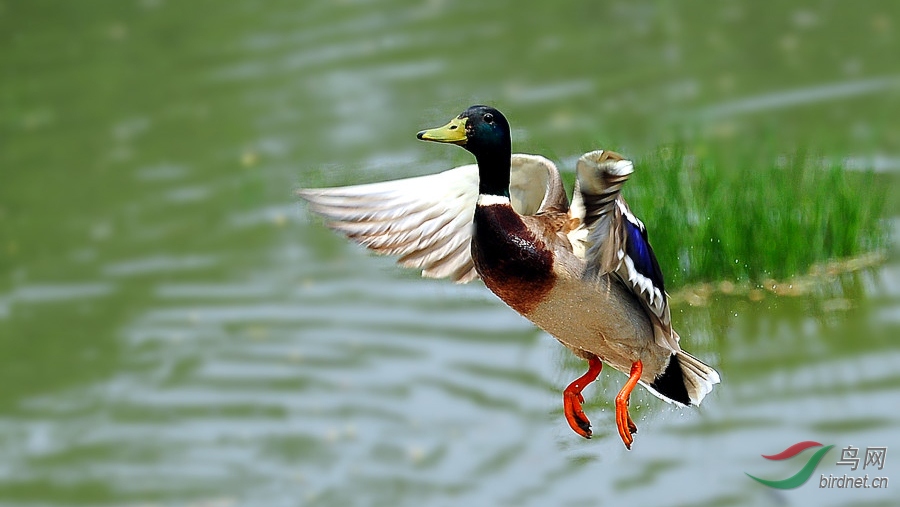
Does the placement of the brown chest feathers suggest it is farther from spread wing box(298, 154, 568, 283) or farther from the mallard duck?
spread wing box(298, 154, 568, 283)

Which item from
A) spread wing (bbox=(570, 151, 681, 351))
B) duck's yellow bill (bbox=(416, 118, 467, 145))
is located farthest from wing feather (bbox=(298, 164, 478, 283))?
spread wing (bbox=(570, 151, 681, 351))

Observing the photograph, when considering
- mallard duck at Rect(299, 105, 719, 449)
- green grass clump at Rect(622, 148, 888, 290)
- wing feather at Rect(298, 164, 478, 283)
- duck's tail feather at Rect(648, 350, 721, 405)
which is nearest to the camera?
mallard duck at Rect(299, 105, 719, 449)

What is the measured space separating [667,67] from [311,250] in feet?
8.77

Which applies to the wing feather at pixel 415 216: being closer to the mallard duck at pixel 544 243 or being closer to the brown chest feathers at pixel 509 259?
the mallard duck at pixel 544 243

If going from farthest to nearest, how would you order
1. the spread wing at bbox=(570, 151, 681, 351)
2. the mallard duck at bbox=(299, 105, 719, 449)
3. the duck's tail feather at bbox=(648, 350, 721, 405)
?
the duck's tail feather at bbox=(648, 350, 721, 405) < the mallard duck at bbox=(299, 105, 719, 449) < the spread wing at bbox=(570, 151, 681, 351)

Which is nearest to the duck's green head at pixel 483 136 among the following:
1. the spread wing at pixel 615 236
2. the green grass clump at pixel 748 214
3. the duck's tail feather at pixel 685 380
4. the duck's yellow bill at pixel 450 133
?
the duck's yellow bill at pixel 450 133

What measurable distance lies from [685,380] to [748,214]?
7.77 feet

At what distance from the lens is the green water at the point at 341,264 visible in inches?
225

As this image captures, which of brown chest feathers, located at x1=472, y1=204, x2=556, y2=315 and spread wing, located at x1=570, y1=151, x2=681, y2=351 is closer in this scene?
spread wing, located at x1=570, y1=151, x2=681, y2=351

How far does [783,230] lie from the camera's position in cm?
523

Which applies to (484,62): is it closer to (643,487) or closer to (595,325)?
(643,487)

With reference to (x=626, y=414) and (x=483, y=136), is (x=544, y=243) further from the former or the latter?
(x=626, y=414)

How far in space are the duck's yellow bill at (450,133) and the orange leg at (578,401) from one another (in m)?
0.55

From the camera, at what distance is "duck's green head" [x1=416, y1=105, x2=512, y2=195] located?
2.43 metres
